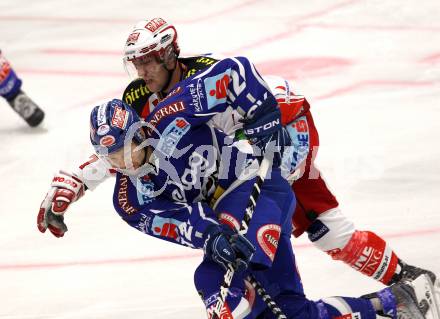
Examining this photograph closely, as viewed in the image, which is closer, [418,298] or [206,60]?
[418,298]

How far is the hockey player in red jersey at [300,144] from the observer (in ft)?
14.3

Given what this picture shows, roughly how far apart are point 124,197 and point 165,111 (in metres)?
0.37

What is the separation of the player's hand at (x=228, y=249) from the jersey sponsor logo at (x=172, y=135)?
39cm

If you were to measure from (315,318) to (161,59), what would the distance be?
1.36m

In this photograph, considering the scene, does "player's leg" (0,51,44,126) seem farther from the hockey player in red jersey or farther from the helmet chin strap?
the helmet chin strap

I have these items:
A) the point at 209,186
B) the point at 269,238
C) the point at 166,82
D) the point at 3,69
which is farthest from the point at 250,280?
the point at 3,69

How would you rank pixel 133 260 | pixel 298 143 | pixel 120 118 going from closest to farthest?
pixel 120 118 < pixel 298 143 < pixel 133 260

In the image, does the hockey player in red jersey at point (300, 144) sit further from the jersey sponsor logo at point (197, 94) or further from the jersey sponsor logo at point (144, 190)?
the jersey sponsor logo at point (144, 190)

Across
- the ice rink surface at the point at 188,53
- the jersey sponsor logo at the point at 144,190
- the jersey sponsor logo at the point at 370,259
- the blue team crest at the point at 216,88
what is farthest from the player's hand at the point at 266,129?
the ice rink surface at the point at 188,53

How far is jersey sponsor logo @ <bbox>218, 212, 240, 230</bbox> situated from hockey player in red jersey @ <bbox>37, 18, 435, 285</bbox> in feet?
2.15

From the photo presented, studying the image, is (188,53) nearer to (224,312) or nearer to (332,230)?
(332,230)

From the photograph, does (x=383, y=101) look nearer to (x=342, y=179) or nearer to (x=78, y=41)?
(x=342, y=179)

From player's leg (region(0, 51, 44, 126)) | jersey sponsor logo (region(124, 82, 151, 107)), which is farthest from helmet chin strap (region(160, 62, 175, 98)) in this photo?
player's leg (region(0, 51, 44, 126))

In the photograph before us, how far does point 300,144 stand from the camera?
4453 mm
